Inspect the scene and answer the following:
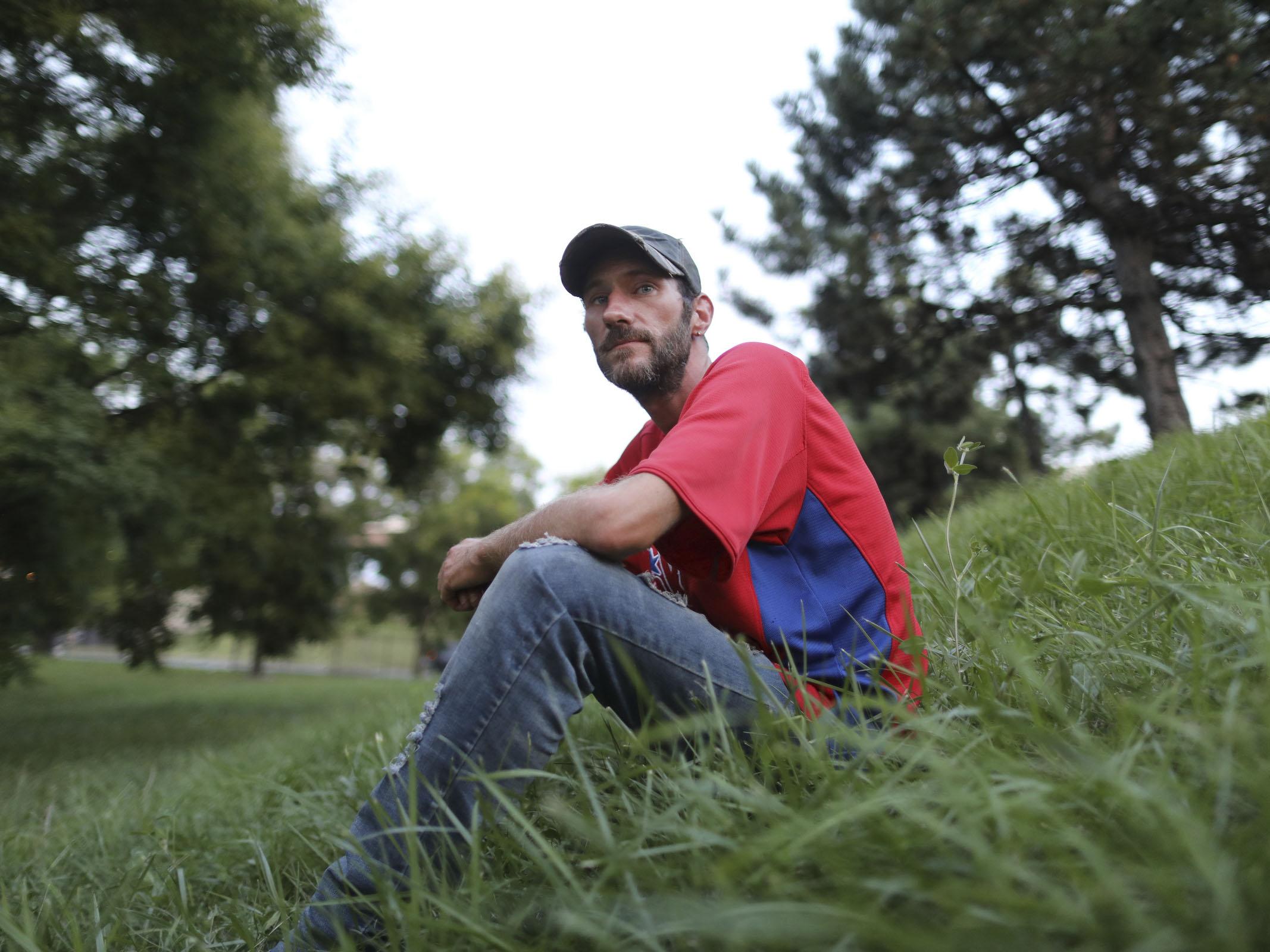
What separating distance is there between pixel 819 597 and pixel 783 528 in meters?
0.18

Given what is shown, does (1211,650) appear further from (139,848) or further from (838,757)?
(139,848)

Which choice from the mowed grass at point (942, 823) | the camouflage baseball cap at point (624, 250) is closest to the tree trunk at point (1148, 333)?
the mowed grass at point (942, 823)

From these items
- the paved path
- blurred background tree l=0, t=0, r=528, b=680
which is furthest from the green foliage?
the paved path

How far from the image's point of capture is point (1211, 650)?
127cm

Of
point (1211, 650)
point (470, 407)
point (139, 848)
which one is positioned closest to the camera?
point (1211, 650)

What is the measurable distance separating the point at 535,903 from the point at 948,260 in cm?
790

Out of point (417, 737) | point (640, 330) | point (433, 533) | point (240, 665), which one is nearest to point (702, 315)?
point (640, 330)

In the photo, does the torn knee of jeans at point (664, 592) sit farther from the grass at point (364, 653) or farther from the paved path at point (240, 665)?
the grass at point (364, 653)

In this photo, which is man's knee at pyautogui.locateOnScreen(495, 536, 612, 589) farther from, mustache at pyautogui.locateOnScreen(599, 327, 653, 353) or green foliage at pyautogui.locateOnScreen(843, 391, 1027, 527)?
green foliage at pyautogui.locateOnScreen(843, 391, 1027, 527)

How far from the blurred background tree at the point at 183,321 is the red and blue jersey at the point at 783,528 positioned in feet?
16.8

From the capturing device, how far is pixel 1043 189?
7074 mm

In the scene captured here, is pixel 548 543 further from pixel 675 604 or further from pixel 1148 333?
pixel 1148 333

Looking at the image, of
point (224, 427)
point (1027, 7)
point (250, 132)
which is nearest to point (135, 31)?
point (250, 132)

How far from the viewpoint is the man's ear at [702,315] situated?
7.69 ft
